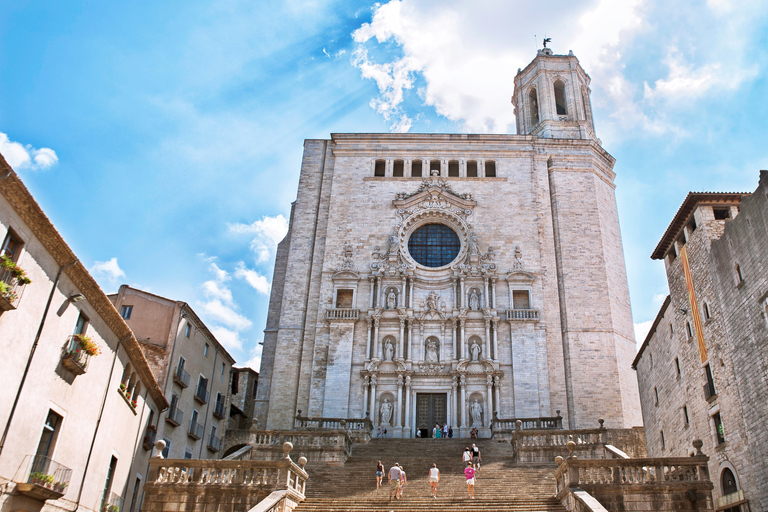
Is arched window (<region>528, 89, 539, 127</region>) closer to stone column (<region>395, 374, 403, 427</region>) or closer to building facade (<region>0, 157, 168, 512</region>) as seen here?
stone column (<region>395, 374, 403, 427</region>)

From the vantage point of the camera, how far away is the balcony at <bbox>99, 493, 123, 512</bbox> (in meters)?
17.3

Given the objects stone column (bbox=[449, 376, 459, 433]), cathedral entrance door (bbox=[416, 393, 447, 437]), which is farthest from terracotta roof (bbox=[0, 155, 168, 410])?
stone column (bbox=[449, 376, 459, 433])

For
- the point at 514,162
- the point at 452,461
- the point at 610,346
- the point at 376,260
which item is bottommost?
the point at 452,461

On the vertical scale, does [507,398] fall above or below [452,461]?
above

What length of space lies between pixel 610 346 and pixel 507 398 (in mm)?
5303

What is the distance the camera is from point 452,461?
1962 cm

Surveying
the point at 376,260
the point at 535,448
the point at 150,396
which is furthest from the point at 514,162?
the point at 150,396

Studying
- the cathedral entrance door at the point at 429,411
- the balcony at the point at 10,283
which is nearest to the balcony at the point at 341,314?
the cathedral entrance door at the point at 429,411

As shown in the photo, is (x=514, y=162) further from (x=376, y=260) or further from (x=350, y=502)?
(x=350, y=502)

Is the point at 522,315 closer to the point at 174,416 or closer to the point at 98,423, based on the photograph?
the point at 174,416

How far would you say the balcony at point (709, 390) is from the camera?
19359 millimetres

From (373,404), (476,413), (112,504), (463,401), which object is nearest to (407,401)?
(373,404)

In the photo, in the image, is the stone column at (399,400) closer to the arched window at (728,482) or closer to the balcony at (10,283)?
the arched window at (728,482)

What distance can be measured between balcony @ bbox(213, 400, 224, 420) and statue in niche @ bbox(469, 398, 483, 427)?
34.9 ft
